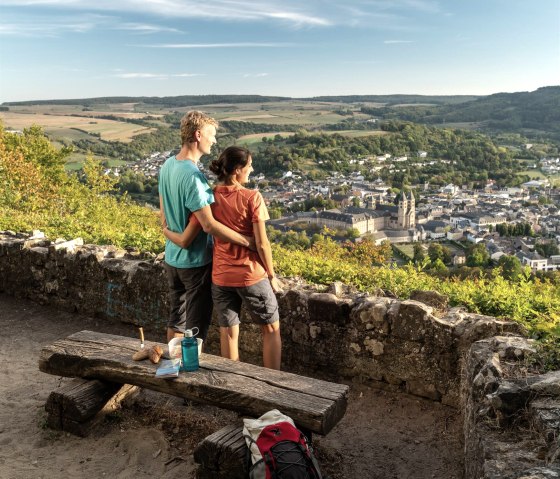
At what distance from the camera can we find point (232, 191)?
405 centimetres

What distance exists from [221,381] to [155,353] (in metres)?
0.61

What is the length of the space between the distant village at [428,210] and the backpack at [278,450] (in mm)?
22544

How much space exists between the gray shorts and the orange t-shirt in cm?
6

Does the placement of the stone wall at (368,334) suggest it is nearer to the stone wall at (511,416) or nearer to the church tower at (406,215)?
the stone wall at (511,416)

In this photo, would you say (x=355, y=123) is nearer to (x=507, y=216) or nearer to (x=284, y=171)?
(x=284, y=171)

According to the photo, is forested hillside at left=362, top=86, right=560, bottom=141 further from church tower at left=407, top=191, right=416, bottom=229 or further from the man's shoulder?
the man's shoulder

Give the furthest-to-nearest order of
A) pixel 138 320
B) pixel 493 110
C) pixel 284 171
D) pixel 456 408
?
pixel 493 110 < pixel 284 171 < pixel 138 320 < pixel 456 408

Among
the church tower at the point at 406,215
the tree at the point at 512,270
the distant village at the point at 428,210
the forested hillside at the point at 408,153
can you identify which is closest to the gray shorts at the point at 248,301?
the tree at the point at 512,270

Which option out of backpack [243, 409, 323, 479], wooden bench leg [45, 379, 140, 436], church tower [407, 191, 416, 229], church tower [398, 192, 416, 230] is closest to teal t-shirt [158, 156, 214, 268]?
wooden bench leg [45, 379, 140, 436]

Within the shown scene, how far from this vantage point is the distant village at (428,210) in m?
35.1

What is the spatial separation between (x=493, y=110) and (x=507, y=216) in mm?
89486

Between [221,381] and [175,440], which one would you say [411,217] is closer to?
[175,440]

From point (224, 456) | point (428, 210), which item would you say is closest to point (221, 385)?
point (224, 456)

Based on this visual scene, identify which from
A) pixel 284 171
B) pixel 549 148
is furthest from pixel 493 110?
pixel 284 171
